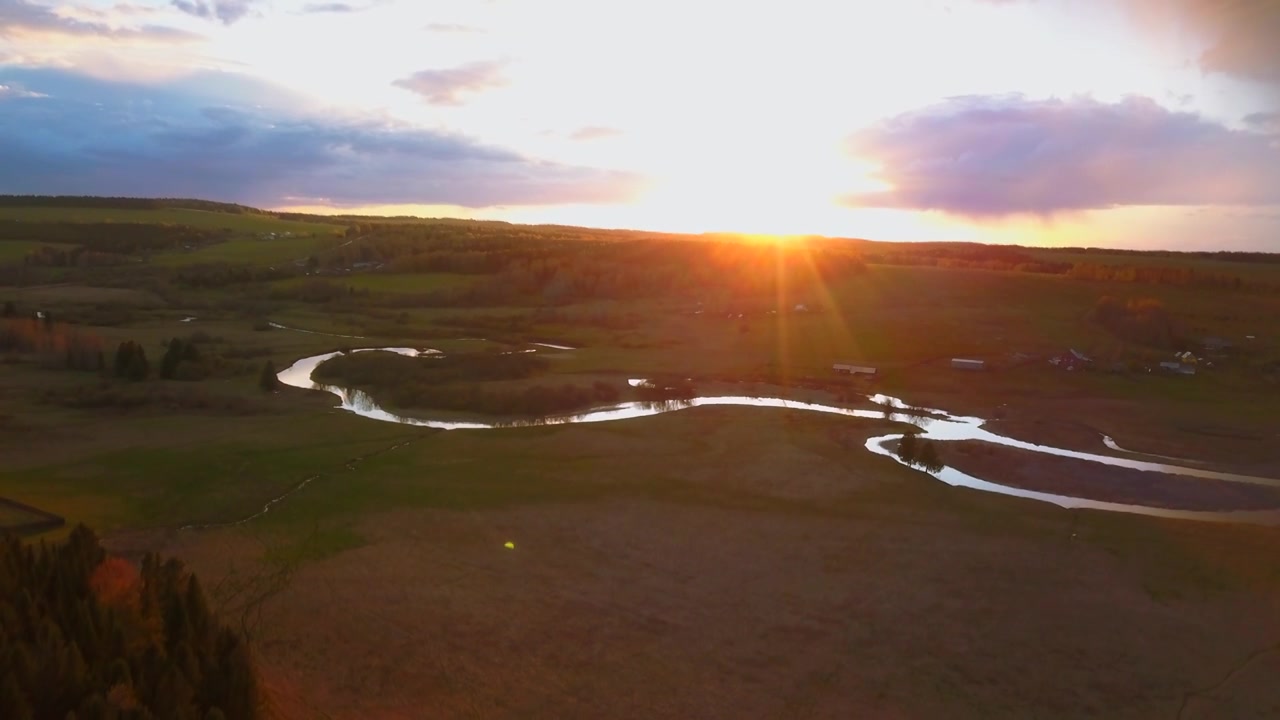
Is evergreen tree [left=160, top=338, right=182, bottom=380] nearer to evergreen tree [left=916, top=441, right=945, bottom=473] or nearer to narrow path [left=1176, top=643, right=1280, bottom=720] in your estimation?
evergreen tree [left=916, top=441, right=945, bottom=473]

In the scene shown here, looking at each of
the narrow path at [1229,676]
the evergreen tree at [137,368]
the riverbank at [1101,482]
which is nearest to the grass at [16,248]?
the evergreen tree at [137,368]

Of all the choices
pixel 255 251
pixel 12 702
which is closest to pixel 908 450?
pixel 12 702

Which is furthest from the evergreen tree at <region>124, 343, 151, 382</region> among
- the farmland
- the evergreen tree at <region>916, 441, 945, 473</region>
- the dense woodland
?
the evergreen tree at <region>916, 441, 945, 473</region>

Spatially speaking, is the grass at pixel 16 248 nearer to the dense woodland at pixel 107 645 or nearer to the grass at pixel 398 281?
the grass at pixel 398 281

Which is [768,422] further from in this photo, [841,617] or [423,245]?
[423,245]

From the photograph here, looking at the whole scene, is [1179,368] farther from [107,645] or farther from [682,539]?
[107,645]

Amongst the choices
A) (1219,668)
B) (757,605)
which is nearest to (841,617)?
(757,605)
